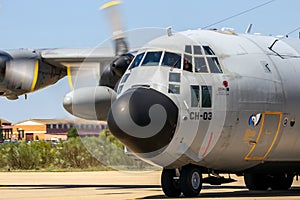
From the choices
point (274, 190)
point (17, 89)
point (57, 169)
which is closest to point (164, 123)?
point (274, 190)

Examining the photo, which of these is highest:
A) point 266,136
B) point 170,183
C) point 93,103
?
point 93,103

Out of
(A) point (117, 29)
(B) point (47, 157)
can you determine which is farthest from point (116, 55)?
(B) point (47, 157)

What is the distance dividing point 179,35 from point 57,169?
77.1ft

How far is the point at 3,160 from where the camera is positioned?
41312mm

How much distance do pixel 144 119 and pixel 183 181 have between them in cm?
203

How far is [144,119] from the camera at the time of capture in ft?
53.2

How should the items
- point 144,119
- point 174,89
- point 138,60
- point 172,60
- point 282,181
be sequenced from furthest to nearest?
point 282,181 → point 138,60 → point 172,60 → point 174,89 → point 144,119

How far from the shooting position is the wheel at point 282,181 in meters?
20.6

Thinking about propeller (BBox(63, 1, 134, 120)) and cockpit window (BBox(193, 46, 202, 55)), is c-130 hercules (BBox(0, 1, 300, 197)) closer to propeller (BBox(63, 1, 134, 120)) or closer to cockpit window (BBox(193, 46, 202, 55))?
cockpit window (BBox(193, 46, 202, 55))

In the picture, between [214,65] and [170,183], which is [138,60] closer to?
[214,65]

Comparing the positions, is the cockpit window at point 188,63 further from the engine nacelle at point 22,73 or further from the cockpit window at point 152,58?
the engine nacelle at point 22,73

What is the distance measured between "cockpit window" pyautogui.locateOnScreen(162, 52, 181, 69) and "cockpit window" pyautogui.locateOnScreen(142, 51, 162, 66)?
16 centimetres

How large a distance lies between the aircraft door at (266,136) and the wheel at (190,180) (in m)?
1.30

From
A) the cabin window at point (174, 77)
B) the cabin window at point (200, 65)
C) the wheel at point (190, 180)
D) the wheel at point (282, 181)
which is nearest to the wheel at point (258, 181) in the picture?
the wheel at point (282, 181)
